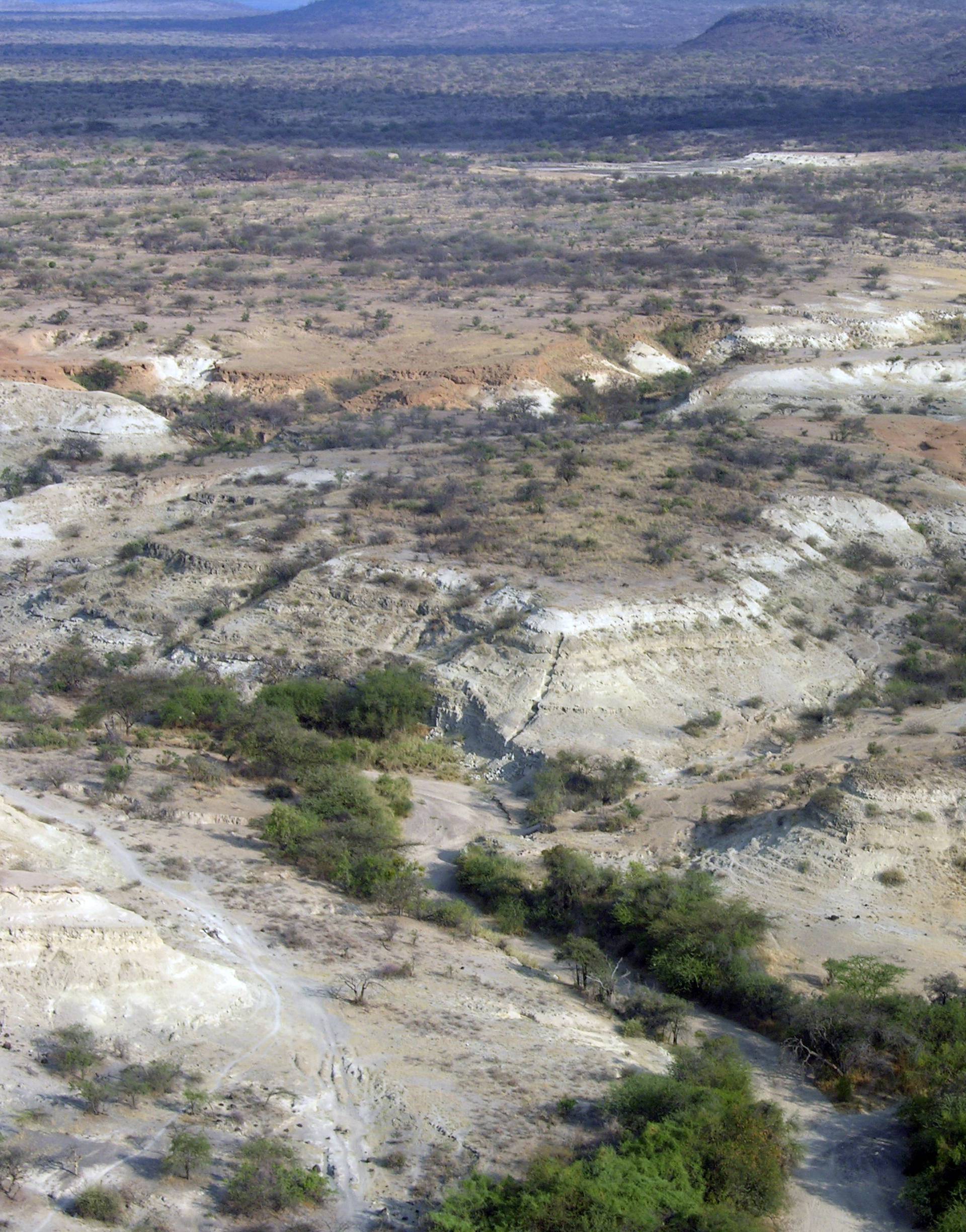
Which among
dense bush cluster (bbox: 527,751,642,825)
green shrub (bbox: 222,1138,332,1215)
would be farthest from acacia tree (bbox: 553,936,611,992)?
green shrub (bbox: 222,1138,332,1215)

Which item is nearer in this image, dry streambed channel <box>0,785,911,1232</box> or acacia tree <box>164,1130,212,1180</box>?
acacia tree <box>164,1130,212,1180</box>

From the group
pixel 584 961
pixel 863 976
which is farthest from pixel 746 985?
pixel 584 961

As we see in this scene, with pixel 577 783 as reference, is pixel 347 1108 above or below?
above

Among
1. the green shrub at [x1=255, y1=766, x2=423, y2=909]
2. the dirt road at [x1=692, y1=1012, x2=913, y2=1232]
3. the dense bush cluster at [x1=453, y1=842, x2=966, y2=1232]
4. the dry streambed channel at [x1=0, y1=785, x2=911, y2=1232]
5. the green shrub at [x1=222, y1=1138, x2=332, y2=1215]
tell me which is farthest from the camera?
A: the green shrub at [x1=255, y1=766, x2=423, y2=909]

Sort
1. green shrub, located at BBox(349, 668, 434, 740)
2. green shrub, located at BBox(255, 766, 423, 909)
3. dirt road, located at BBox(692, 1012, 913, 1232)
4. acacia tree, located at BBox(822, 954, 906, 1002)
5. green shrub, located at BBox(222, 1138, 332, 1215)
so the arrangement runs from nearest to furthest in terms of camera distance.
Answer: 1. green shrub, located at BBox(222, 1138, 332, 1215)
2. dirt road, located at BBox(692, 1012, 913, 1232)
3. acacia tree, located at BBox(822, 954, 906, 1002)
4. green shrub, located at BBox(255, 766, 423, 909)
5. green shrub, located at BBox(349, 668, 434, 740)

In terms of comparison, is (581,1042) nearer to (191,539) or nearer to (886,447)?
(191,539)

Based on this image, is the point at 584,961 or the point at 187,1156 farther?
the point at 584,961

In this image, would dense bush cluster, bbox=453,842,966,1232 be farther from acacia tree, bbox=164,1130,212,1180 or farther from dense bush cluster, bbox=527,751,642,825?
acacia tree, bbox=164,1130,212,1180

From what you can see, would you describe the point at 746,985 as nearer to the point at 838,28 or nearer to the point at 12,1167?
the point at 12,1167

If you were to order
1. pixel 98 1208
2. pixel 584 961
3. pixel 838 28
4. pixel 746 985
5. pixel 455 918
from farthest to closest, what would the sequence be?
pixel 838 28, pixel 455 918, pixel 584 961, pixel 746 985, pixel 98 1208

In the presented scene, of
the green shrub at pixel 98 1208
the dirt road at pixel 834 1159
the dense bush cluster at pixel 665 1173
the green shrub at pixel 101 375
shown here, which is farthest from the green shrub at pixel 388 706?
the green shrub at pixel 101 375

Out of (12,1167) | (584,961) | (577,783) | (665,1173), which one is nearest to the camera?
(12,1167)
